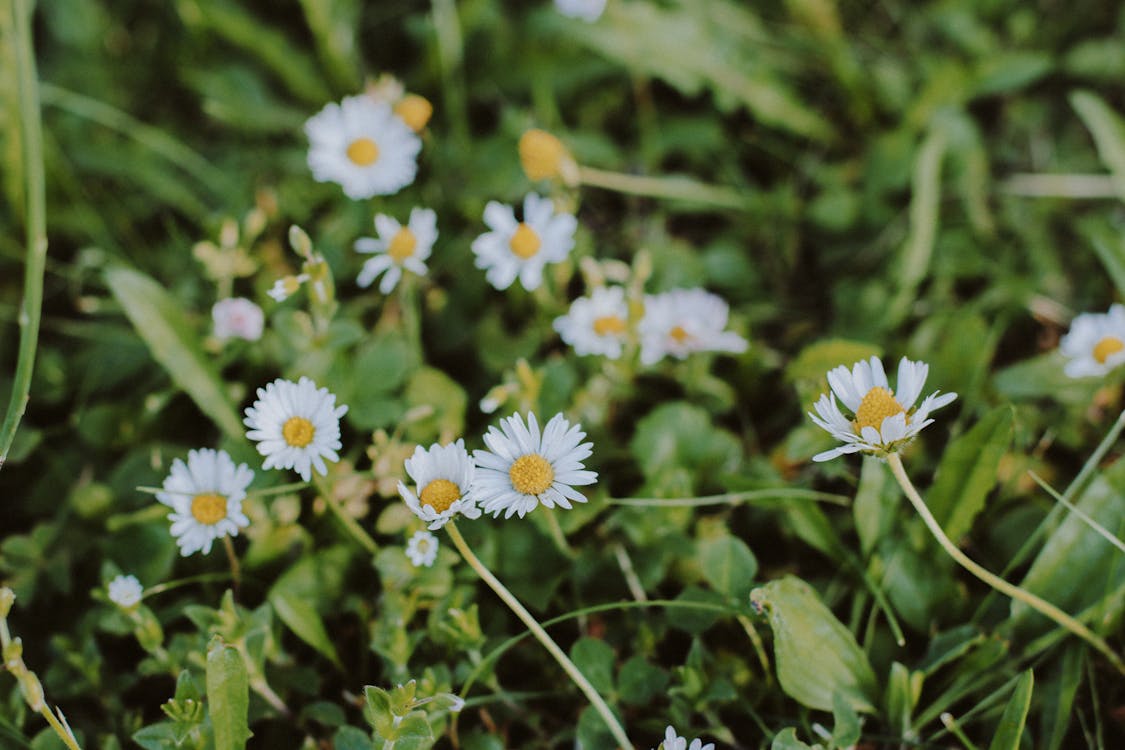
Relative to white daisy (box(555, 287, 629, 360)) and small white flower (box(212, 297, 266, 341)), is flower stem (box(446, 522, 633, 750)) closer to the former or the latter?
white daisy (box(555, 287, 629, 360))

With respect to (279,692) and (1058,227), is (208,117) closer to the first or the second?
(279,692)

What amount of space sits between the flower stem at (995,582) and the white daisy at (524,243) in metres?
0.83

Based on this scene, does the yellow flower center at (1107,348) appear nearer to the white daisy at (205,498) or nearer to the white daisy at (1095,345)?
the white daisy at (1095,345)

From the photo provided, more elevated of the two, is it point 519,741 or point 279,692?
point 279,692

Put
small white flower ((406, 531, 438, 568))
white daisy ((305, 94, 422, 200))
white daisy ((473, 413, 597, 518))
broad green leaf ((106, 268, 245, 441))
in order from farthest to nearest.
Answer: white daisy ((305, 94, 422, 200)) → broad green leaf ((106, 268, 245, 441)) → small white flower ((406, 531, 438, 568)) → white daisy ((473, 413, 597, 518))

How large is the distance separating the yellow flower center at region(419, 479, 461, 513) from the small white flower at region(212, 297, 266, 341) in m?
0.72

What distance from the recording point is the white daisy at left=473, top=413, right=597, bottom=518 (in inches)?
52.9

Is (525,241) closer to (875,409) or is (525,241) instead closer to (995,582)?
(875,409)

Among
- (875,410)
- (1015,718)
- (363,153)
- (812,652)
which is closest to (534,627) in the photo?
(812,652)

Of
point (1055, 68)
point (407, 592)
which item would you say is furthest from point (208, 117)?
point (1055, 68)

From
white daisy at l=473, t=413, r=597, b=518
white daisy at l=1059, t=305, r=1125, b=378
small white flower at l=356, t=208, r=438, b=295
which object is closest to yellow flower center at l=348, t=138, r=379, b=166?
small white flower at l=356, t=208, r=438, b=295

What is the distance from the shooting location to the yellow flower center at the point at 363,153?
208 centimetres

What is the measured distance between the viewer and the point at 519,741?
5.26 ft

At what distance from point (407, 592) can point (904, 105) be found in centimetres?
180
